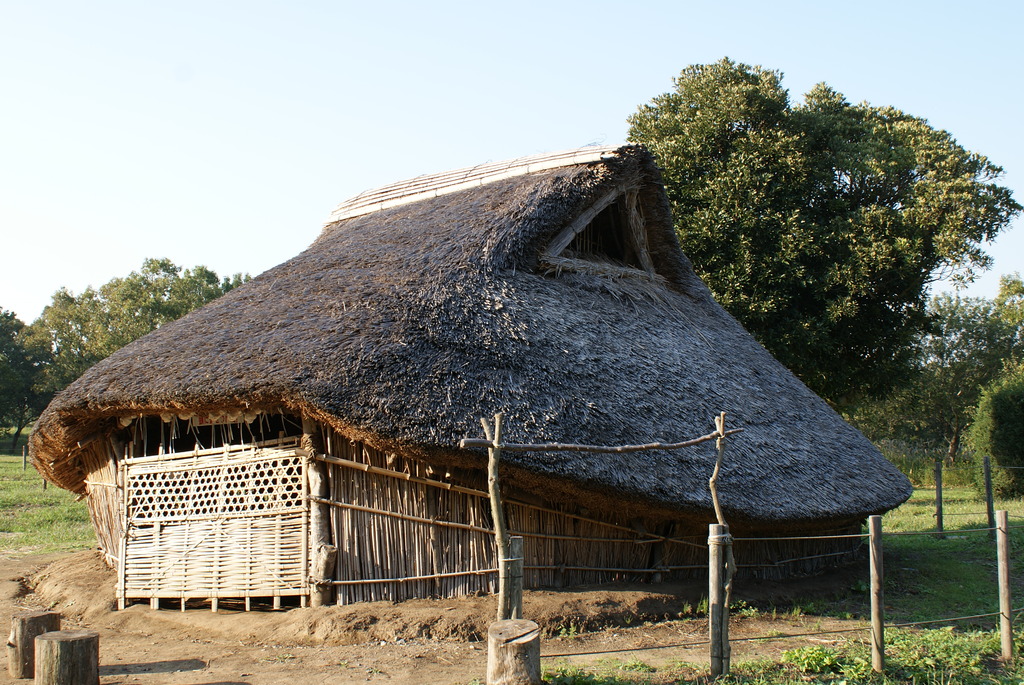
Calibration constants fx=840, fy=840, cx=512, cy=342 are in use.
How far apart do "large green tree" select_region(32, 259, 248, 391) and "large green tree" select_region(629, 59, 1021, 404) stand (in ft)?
84.3

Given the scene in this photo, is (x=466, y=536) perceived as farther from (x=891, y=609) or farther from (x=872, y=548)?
(x=891, y=609)

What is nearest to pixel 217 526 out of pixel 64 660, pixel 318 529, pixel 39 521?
pixel 318 529

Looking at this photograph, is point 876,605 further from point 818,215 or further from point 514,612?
point 818,215

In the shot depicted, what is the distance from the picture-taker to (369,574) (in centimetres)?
787

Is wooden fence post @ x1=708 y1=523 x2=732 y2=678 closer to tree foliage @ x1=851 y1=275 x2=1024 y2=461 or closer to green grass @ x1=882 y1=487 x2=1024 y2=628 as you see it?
green grass @ x1=882 y1=487 x2=1024 y2=628

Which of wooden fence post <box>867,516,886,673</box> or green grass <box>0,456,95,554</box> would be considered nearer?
wooden fence post <box>867,516,886,673</box>

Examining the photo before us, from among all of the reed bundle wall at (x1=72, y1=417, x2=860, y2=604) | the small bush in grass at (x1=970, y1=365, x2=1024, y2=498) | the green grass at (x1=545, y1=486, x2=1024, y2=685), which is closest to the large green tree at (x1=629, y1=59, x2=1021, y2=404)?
the small bush in grass at (x1=970, y1=365, x2=1024, y2=498)

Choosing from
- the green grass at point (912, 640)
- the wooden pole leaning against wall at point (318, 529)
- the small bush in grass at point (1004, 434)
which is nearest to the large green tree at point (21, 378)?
A: the wooden pole leaning against wall at point (318, 529)

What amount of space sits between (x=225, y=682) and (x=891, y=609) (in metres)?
6.69

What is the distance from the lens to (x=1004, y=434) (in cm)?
2038

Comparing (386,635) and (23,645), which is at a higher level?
(23,645)

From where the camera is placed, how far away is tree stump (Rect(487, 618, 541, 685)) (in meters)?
5.28

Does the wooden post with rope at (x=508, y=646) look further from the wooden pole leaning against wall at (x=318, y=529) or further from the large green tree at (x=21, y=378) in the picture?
the large green tree at (x=21, y=378)

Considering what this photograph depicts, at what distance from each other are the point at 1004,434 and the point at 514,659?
63.1ft
